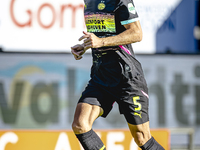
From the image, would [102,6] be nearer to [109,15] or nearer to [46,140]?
[109,15]

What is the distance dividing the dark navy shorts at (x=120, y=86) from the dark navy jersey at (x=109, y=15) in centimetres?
18

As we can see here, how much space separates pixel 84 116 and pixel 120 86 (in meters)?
0.45

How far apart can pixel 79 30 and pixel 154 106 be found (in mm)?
3644

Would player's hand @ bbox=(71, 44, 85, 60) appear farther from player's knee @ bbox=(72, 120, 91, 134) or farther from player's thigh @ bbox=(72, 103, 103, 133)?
player's knee @ bbox=(72, 120, 91, 134)

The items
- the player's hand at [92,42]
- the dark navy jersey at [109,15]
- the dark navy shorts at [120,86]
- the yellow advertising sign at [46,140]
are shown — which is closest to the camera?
the player's hand at [92,42]

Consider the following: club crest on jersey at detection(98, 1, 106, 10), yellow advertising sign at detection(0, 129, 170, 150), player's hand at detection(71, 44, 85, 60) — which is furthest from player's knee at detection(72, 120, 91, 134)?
yellow advertising sign at detection(0, 129, 170, 150)

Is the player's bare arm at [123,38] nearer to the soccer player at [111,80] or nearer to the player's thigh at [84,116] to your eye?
the soccer player at [111,80]

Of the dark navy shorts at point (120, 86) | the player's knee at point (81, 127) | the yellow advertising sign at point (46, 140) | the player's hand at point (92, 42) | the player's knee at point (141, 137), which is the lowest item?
the yellow advertising sign at point (46, 140)

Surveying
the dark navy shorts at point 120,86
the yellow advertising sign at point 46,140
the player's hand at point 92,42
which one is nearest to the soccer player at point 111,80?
the dark navy shorts at point 120,86

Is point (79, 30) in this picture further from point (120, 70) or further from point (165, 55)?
point (120, 70)

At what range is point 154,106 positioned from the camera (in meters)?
6.46

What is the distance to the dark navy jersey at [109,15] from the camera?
10.6 feet

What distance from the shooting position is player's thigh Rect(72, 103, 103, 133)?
128 inches

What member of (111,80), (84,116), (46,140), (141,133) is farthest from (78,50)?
(46,140)
